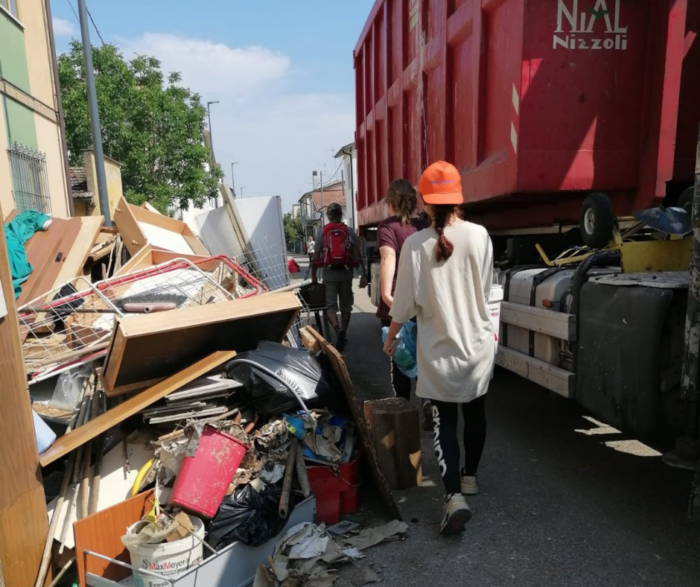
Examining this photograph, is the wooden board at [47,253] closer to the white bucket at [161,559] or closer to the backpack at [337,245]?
the backpack at [337,245]

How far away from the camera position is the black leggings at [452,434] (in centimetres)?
277

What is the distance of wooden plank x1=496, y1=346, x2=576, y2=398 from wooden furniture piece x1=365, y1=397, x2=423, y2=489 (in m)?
0.77

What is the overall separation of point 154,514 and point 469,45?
371cm

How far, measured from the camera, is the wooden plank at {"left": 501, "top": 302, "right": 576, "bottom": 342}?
2922 mm

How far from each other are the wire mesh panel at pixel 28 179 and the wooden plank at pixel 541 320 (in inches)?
285

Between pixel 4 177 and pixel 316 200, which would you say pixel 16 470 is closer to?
pixel 4 177

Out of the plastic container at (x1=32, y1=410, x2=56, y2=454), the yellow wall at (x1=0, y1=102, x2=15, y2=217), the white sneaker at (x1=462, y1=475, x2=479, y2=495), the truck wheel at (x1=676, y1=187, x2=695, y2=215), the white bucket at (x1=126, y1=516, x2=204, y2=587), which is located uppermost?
the yellow wall at (x1=0, y1=102, x2=15, y2=217)

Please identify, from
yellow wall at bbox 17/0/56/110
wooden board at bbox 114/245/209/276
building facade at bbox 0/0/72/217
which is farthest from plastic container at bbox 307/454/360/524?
yellow wall at bbox 17/0/56/110

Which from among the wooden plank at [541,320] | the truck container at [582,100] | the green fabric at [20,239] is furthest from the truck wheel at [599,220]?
the green fabric at [20,239]

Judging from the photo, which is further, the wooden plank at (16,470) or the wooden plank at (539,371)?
the wooden plank at (539,371)

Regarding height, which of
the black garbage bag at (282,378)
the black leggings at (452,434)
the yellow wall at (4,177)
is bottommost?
the black leggings at (452,434)

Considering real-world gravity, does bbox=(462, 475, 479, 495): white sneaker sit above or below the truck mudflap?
below

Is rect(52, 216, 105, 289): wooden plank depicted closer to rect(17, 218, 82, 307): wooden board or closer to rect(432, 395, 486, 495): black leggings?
rect(17, 218, 82, 307): wooden board

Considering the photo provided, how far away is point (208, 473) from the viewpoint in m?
2.42
